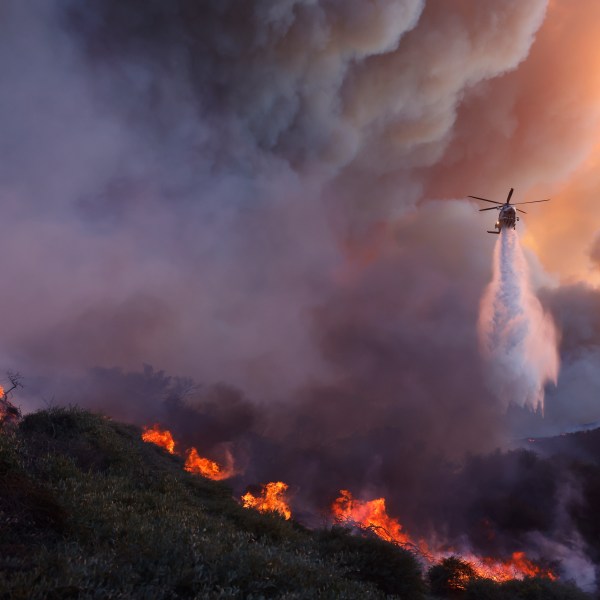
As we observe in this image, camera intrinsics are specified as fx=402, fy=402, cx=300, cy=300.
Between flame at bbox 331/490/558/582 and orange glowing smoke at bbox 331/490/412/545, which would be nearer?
flame at bbox 331/490/558/582

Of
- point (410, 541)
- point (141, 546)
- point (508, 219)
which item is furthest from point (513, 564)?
point (141, 546)

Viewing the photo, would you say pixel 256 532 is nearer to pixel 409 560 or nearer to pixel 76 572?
pixel 409 560

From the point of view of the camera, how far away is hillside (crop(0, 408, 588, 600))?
575 centimetres

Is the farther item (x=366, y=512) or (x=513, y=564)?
(x=366, y=512)

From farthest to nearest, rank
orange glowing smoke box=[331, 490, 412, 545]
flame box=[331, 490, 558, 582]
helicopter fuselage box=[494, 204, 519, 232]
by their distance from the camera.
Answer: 1. orange glowing smoke box=[331, 490, 412, 545]
2. flame box=[331, 490, 558, 582]
3. helicopter fuselage box=[494, 204, 519, 232]

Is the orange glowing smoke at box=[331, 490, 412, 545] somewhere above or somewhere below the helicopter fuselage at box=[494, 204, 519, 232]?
below

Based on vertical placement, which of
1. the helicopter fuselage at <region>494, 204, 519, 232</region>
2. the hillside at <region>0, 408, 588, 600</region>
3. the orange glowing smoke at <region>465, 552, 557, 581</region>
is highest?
the helicopter fuselage at <region>494, 204, 519, 232</region>

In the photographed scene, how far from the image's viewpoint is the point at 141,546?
291 inches

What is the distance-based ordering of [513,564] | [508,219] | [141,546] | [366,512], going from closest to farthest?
[141,546], [508,219], [513,564], [366,512]

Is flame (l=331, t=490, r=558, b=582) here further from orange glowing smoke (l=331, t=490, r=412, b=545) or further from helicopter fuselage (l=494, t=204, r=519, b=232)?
helicopter fuselage (l=494, t=204, r=519, b=232)

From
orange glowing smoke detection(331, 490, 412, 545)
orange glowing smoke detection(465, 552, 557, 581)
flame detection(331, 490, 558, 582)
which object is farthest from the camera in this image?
orange glowing smoke detection(331, 490, 412, 545)

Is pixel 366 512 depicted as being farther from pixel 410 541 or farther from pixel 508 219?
pixel 508 219

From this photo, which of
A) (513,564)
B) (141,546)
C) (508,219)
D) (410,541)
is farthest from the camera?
(410,541)

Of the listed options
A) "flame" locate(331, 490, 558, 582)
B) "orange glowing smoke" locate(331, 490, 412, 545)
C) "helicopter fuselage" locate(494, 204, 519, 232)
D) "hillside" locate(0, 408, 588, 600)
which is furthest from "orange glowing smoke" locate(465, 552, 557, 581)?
"hillside" locate(0, 408, 588, 600)
